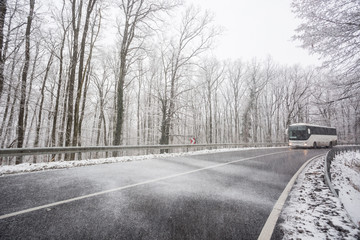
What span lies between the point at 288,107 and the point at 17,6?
4233cm

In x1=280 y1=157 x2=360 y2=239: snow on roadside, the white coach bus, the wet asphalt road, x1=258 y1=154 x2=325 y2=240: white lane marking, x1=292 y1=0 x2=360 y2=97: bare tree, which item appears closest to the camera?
the wet asphalt road

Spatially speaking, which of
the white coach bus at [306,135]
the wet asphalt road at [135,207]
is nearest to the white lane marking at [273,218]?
the wet asphalt road at [135,207]

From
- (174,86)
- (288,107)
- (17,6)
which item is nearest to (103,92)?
(174,86)

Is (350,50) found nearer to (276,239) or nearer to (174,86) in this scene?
(276,239)

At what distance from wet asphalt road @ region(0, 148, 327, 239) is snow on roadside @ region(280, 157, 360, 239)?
0.39 meters

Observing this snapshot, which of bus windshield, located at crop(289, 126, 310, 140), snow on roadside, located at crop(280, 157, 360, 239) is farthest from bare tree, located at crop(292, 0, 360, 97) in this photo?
bus windshield, located at crop(289, 126, 310, 140)

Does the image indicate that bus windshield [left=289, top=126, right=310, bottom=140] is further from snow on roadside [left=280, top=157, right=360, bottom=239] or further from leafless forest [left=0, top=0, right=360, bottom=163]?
snow on roadside [left=280, top=157, right=360, bottom=239]

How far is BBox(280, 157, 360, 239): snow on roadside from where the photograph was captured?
2902 millimetres

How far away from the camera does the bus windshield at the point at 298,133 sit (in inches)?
940

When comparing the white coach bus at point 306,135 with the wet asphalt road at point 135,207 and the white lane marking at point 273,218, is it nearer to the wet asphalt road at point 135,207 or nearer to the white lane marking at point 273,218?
the wet asphalt road at point 135,207

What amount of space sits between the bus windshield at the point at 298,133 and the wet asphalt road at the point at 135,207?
22.8 metres

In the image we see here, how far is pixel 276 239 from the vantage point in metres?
2.66

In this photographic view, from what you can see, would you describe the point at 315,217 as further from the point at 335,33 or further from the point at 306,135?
the point at 306,135

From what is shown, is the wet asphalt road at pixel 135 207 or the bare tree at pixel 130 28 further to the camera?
the bare tree at pixel 130 28
